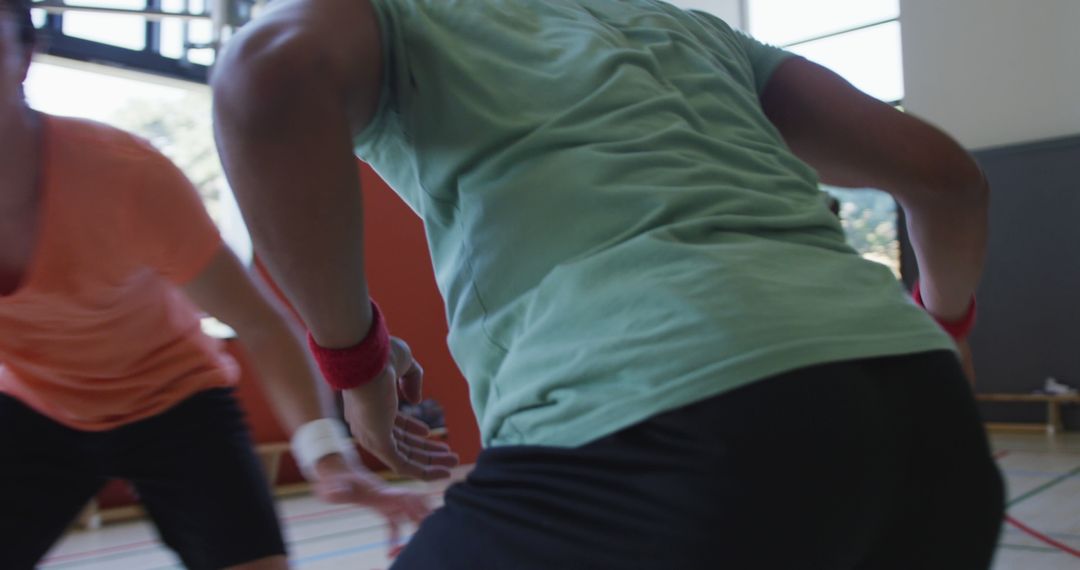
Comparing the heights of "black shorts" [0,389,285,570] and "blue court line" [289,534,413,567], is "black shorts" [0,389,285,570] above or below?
above

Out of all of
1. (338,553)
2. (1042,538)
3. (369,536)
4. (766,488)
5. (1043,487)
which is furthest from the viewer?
(1043,487)

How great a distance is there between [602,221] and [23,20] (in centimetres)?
125

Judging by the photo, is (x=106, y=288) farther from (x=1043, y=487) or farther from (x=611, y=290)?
(x=1043, y=487)

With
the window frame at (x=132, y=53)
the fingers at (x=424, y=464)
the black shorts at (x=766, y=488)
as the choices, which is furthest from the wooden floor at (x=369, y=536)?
the black shorts at (x=766, y=488)

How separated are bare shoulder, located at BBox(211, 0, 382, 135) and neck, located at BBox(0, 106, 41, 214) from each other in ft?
3.05

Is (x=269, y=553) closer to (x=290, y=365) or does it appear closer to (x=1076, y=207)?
(x=290, y=365)

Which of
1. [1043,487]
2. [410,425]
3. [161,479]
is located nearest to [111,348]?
[161,479]

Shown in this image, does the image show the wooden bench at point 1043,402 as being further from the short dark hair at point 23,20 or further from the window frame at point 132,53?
the short dark hair at point 23,20

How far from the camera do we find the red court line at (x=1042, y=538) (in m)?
3.01

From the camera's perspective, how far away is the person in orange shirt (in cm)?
141

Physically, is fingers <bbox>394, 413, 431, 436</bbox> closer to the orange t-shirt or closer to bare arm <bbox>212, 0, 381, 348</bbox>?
bare arm <bbox>212, 0, 381, 348</bbox>

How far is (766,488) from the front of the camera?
515 mm

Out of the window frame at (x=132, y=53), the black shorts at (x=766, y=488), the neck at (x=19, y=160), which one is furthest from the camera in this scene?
the window frame at (x=132, y=53)

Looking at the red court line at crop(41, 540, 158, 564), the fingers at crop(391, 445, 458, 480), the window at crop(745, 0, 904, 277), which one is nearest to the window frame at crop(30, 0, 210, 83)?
the red court line at crop(41, 540, 158, 564)
